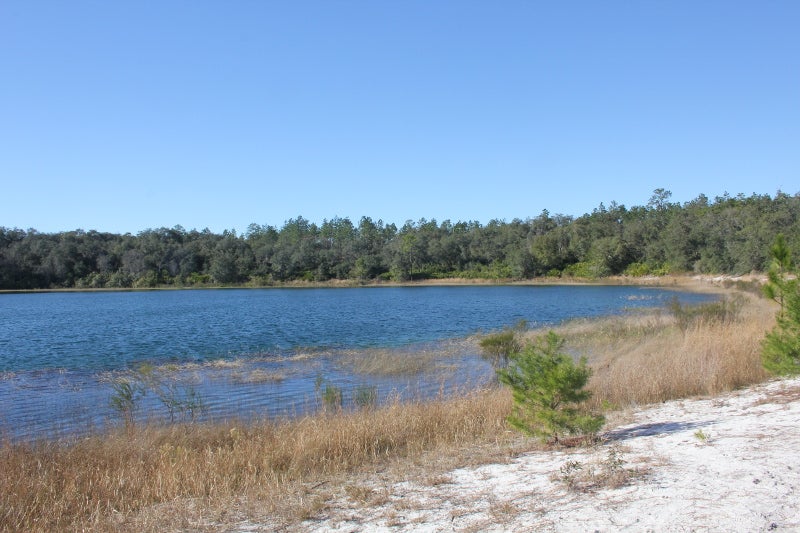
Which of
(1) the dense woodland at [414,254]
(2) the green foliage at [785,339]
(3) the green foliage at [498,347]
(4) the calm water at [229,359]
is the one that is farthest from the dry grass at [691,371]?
(1) the dense woodland at [414,254]

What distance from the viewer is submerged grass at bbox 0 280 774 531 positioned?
21.3ft

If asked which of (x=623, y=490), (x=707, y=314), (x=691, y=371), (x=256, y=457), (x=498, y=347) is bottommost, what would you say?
(x=498, y=347)

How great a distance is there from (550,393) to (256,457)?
13.9 feet

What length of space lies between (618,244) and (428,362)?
92.3 meters

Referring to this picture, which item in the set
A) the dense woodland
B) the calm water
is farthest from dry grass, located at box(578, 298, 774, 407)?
the dense woodland

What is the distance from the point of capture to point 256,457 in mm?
8266

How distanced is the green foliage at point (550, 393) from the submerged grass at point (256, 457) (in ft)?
2.13

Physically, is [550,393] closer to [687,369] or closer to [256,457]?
[256,457]

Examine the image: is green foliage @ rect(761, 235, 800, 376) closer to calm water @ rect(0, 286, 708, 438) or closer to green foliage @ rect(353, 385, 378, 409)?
calm water @ rect(0, 286, 708, 438)

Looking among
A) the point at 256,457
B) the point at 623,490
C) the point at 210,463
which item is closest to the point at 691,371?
the point at 623,490

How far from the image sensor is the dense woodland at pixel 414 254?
327 feet

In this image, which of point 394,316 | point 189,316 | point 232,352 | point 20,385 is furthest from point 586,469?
point 189,316

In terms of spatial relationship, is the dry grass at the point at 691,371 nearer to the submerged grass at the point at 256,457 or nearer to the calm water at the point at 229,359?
the submerged grass at the point at 256,457

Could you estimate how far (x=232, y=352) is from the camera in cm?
2588
